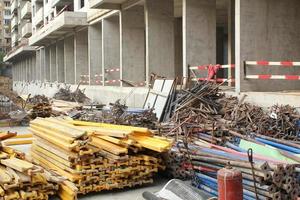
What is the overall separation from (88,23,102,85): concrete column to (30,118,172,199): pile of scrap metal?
65.6ft

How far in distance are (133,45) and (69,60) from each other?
14995 mm

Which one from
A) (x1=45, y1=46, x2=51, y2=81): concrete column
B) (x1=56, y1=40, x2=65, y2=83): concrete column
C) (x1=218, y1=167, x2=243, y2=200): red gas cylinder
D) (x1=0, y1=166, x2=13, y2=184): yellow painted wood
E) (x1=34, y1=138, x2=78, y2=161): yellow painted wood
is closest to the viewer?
→ (x1=218, y1=167, x2=243, y2=200): red gas cylinder

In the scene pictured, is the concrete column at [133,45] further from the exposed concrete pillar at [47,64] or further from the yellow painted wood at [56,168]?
the exposed concrete pillar at [47,64]

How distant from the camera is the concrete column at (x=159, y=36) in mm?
19531

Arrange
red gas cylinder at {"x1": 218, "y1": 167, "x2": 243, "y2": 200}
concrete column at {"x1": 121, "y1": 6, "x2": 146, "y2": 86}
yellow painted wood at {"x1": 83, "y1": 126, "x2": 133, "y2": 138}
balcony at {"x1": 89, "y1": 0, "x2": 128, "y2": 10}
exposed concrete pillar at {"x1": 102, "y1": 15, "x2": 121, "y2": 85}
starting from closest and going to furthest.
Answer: red gas cylinder at {"x1": 218, "y1": 167, "x2": 243, "y2": 200}
yellow painted wood at {"x1": 83, "y1": 126, "x2": 133, "y2": 138}
balcony at {"x1": 89, "y1": 0, "x2": 128, "y2": 10}
concrete column at {"x1": 121, "y1": 6, "x2": 146, "y2": 86}
exposed concrete pillar at {"x1": 102, "y1": 15, "x2": 121, "y2": 85}

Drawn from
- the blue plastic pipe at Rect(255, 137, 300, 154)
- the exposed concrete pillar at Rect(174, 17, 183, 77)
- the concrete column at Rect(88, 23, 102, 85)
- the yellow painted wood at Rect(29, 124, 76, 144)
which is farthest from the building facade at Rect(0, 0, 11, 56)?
the blue plastic pipe at Rect(255, 137, 300, 154)

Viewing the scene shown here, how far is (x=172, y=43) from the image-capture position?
20016 mm

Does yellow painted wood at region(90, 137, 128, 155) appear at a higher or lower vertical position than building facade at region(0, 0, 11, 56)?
lower

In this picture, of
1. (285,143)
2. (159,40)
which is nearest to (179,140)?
(285,143)

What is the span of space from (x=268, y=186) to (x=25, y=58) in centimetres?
6319

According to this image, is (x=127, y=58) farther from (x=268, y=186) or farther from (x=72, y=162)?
(x=268, y=186)

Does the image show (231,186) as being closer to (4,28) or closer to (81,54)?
(81,54)

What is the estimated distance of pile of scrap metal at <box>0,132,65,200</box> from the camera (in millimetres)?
6258

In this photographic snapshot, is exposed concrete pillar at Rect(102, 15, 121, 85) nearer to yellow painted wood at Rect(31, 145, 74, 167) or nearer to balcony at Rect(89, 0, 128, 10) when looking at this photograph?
balcony at Rect(89, 0, 128, 10)
